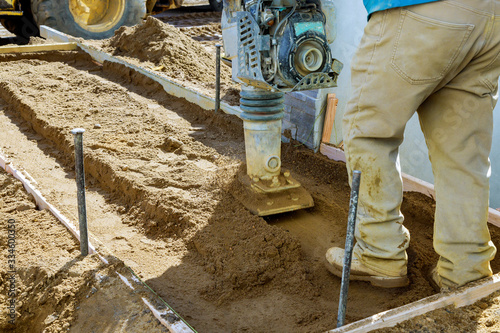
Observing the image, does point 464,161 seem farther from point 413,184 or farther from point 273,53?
point 413,184

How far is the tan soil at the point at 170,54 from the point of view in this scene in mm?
6305

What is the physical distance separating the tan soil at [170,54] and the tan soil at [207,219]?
812 mm

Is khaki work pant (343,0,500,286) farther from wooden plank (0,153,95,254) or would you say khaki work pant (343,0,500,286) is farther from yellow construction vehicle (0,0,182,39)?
yellow construction vehicle (0,0,182,39)

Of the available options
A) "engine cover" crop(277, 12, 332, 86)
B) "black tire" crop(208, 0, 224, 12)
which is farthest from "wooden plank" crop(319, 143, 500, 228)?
"black tire" crop(208, 0, 224, 12)

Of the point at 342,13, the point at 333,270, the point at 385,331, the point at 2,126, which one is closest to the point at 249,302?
the point at 333,270

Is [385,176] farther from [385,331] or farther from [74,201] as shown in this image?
[74,201]

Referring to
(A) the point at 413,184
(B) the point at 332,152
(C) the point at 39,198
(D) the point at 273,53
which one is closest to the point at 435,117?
(D) the point at 273,53

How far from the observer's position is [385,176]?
248cm

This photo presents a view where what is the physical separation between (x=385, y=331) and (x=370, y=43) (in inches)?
48.2

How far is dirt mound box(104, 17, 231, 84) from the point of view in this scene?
6.57m

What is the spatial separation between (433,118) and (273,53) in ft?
2.97

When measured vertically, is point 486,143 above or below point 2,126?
above

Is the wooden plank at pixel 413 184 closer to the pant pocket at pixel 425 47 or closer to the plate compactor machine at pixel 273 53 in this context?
the plate compactor machine at pixel 273 53

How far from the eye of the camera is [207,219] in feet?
10.8
